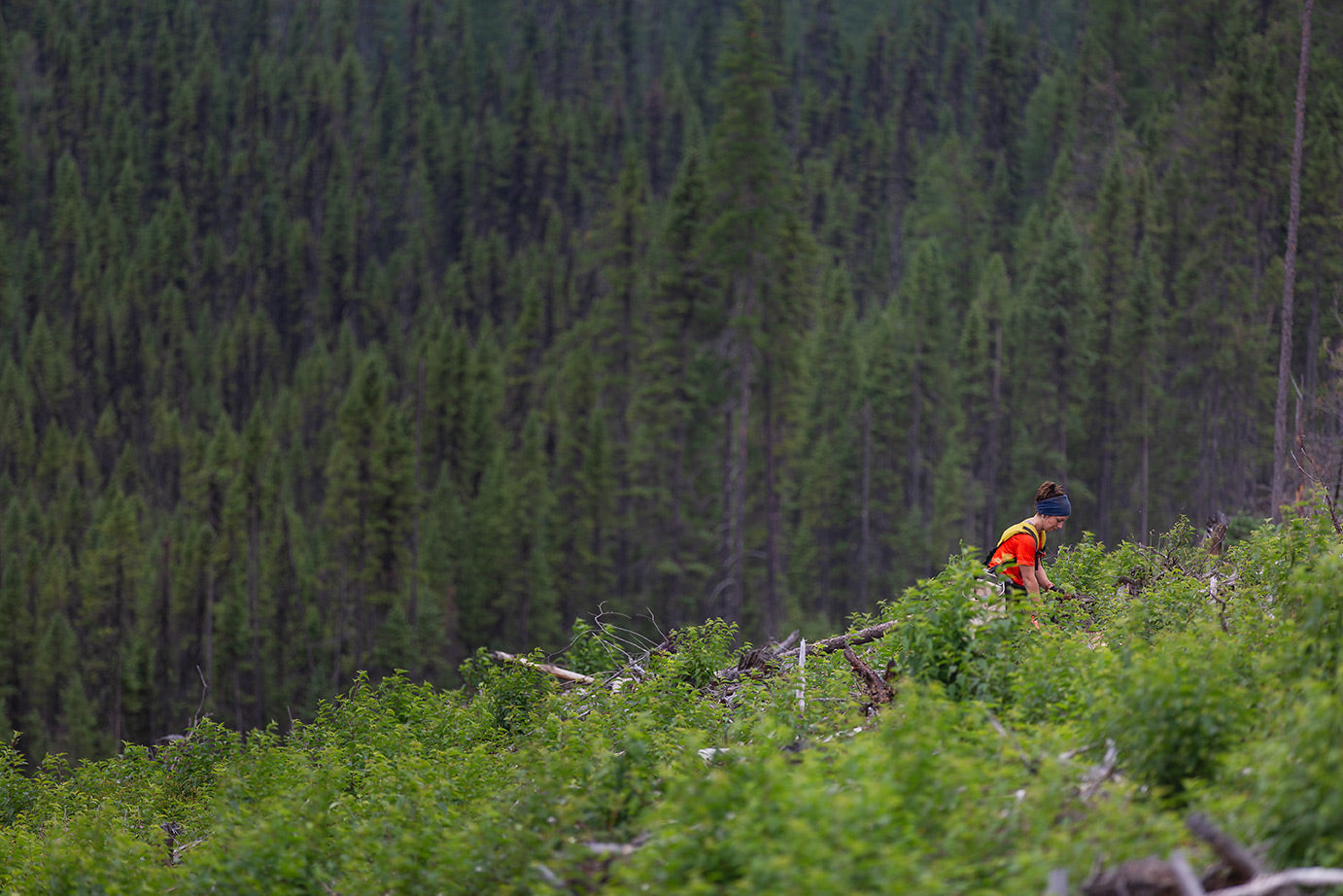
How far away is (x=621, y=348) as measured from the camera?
59344 mm

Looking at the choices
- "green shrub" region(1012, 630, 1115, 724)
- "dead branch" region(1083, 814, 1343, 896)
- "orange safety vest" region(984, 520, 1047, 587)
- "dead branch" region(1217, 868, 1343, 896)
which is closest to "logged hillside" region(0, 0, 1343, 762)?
"orange safety vest" region(984, 520, 1047, 587)

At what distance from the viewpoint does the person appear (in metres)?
10.3

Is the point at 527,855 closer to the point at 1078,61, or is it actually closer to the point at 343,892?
the point at 343,892

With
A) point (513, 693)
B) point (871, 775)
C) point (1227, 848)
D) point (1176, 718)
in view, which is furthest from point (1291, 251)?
point (1227, 848)

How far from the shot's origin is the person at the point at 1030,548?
10.3 m

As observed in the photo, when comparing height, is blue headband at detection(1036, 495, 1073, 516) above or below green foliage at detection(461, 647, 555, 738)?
above

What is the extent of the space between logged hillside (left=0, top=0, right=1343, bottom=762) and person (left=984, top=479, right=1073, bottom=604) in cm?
903

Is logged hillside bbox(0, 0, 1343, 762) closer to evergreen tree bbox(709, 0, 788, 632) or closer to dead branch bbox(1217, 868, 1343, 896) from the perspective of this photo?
evergreen tree bbox(709, 0, 788, 632)

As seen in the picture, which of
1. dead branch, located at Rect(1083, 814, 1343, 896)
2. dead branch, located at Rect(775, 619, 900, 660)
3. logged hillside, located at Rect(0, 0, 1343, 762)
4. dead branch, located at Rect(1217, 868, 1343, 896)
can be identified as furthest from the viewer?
logged hillside, located at Rect(0, 0, 1343, 762)

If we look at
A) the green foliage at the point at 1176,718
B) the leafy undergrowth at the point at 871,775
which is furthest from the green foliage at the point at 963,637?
the green foliage at the point at 1176,718

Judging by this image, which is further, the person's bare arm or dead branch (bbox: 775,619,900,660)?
dead branch (bbox: 775,619,900,660)

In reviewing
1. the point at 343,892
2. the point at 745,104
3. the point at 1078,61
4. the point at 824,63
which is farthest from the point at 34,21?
the point at 343,892

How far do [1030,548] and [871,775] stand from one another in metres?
4.07

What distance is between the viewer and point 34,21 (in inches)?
5012
